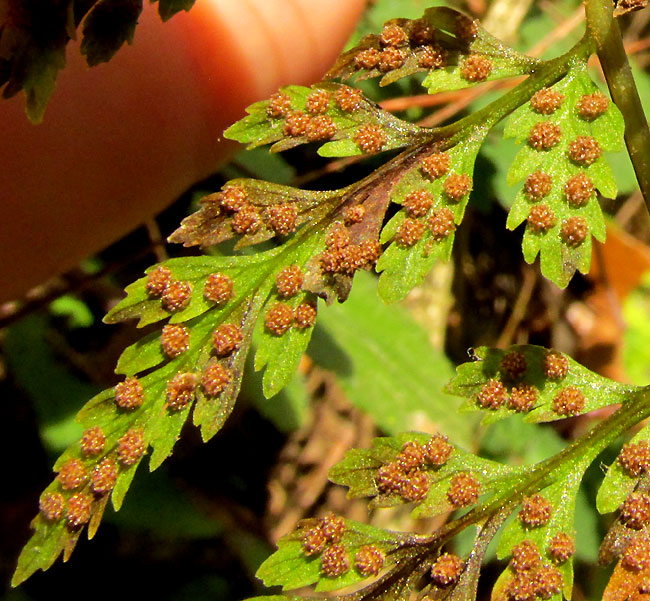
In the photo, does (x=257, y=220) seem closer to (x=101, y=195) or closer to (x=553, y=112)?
(x=553, y=112)

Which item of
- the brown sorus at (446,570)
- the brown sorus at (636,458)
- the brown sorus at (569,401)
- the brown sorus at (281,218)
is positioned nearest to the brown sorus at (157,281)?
the brown sorus at (281,218)

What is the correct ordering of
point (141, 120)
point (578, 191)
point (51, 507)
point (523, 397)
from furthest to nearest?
1. point (141, 120)
2. point (523, 397)
3. point (578, 191)
4. point (51, 507)

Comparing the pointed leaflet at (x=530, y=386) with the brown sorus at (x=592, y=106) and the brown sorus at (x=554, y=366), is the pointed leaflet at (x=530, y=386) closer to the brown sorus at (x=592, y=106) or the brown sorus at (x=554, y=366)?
the brown sorus at (x=554, y=366)

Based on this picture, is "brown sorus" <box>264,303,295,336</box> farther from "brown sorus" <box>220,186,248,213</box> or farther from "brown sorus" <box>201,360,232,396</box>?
"brown sorus" <box>220,186,248,213</box>

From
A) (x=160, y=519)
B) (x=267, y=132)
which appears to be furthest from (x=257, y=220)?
(x=160, y=519)

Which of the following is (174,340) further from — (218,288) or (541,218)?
(541,218)

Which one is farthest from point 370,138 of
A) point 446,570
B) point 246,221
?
point 446,570
